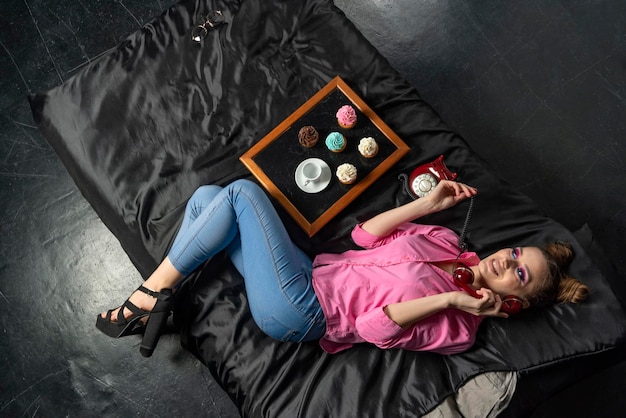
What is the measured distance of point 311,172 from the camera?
2.45m

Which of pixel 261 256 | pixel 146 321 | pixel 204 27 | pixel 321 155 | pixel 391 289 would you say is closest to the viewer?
pixel 391 289

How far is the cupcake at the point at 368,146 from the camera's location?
2465mm

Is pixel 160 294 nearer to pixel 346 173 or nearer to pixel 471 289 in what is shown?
pixel 346 173

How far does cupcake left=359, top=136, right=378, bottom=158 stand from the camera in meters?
2.46

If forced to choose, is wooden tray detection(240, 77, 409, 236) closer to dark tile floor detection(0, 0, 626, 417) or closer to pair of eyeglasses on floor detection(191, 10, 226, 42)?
pair of eyeglasses on floor detection(191, 10, 226, 42)

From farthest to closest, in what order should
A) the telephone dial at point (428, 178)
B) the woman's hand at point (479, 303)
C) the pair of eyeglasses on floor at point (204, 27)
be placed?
the pair of eyeglasses on floor at point (204, 27) < the telephone dial at point (428, 178) < the woman's hand at point (479, 303)

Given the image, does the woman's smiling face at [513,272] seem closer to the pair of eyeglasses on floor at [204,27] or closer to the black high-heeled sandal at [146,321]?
the black high-heeled sandal at [146,321]

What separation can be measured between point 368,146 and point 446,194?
17.7 inches

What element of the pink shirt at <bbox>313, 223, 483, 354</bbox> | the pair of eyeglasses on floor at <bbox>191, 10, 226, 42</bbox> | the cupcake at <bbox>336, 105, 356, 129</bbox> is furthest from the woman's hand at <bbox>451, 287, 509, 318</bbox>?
the pair of eyeglasses on floor at <bbox>191, 10, 226, 42</bbox>

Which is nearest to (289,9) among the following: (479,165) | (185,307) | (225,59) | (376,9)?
(225,59)

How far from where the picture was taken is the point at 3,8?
3.14m

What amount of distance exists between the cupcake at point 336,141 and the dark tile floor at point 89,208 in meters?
1.08

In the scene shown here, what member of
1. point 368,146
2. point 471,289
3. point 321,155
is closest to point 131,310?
point 321,155

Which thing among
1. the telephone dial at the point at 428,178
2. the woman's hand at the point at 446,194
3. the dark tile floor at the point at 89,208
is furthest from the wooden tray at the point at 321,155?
the dark tile floor at the point at 89,208
